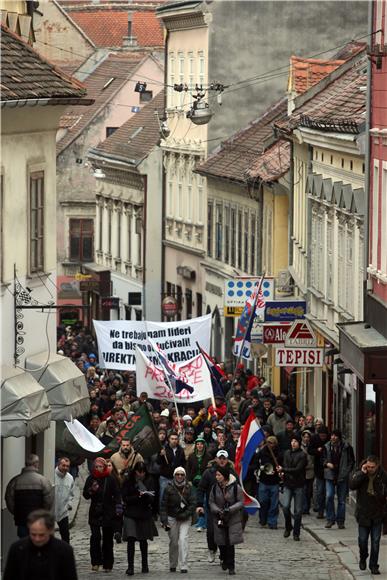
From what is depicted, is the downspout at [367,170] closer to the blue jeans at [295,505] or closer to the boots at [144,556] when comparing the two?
the blue jeans at [295,505]

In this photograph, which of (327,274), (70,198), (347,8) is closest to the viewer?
(327,274)

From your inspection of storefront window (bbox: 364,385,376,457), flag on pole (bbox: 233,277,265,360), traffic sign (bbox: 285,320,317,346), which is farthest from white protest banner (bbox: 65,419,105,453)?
flag on pole (bbox: 233,277,265,360)

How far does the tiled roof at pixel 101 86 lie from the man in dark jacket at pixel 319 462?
5093 centimetres

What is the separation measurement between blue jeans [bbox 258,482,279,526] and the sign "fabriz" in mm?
5992

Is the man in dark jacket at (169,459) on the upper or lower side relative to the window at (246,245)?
lower

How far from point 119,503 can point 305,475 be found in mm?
4696

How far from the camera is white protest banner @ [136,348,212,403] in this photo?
3456 centimetres

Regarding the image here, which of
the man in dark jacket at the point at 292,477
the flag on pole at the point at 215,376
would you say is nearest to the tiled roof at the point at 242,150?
the flag on pole at the point at 215,376

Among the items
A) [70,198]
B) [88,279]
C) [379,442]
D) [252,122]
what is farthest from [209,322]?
[70,198]

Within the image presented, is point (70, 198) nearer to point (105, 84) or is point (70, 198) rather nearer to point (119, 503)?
point (105, 84)

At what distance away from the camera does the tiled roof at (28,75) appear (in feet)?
80.4

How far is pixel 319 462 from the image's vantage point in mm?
28797

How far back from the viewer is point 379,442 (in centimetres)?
2875

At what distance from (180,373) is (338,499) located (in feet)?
23.9
